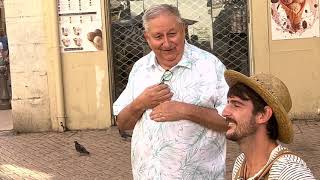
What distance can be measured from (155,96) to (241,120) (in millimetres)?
865

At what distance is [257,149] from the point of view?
2.25 metres

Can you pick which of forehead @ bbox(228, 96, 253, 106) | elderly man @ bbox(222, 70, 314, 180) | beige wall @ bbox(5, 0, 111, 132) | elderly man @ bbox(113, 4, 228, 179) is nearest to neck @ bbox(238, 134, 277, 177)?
elderly man @ bbox(222, 70, 314, 180)

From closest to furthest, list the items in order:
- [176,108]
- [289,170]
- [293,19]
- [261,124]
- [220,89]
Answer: [289,170], [261,124], [176,108], [220,89], [293,19]

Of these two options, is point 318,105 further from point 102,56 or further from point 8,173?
point 8,173

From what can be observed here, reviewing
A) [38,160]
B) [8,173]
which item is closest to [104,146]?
[38,160]

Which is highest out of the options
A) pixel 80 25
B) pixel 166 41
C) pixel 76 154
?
pixel 80 25

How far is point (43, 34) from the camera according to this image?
32.9 ft

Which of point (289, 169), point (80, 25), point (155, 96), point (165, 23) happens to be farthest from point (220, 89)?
point (80, 25)

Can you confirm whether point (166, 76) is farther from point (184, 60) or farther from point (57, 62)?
point (57, 62)

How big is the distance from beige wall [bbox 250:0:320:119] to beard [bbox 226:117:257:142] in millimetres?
7465

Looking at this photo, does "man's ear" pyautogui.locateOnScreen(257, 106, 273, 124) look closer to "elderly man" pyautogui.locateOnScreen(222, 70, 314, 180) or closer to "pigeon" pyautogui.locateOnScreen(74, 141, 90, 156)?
"elderly man" pyautogui.locateOnScreen(222, 70, 314, 180)

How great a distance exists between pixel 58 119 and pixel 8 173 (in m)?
2.53

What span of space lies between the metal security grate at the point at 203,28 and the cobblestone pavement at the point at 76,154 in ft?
4.50

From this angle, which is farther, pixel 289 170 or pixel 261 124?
pixel 261 124
